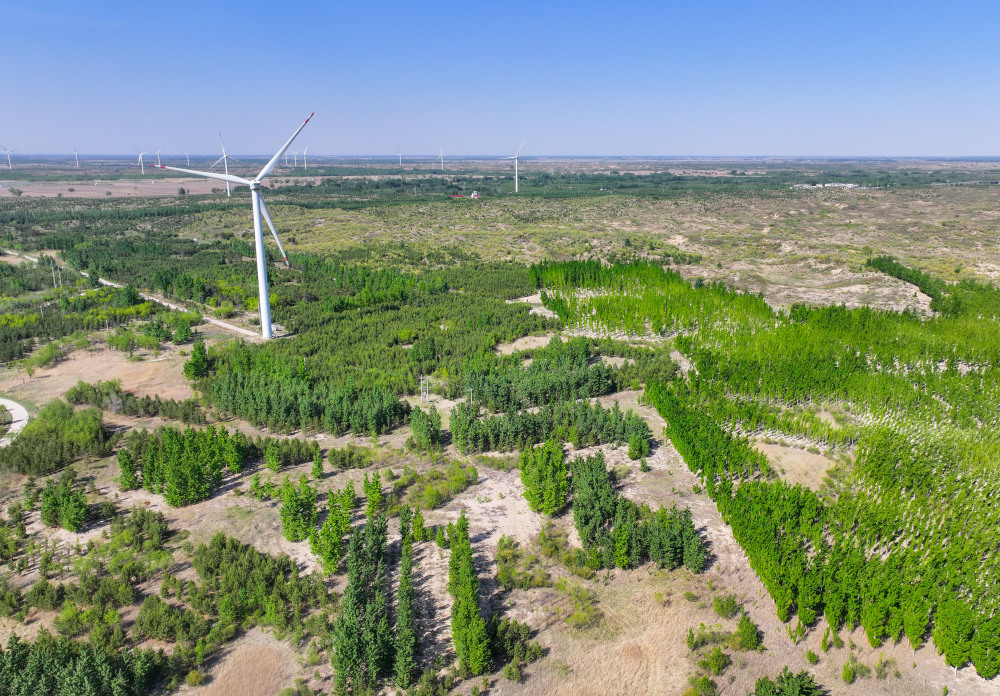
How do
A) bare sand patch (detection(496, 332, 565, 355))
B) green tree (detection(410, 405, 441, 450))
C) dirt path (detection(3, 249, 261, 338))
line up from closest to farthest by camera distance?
green tree (detection(410, 405, 441, 450)) → bare sand patch (detection(496, 332, 565, 355)) → dirt path (detection(3, 249, 261, 338))

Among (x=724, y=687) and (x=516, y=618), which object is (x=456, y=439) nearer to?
(x=516, y=618)

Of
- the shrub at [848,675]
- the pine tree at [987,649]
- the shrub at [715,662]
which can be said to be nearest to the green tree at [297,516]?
the shrub at [715,662]

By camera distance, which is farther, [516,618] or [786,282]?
[786,282]

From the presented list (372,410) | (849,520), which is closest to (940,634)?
(849,520)

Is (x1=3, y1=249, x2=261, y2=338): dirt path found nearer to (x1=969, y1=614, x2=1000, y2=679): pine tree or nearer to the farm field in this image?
the farm field

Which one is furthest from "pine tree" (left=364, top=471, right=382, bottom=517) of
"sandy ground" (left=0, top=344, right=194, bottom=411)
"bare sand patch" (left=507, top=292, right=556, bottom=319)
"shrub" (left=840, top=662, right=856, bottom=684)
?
"bare sand patch" (left=507, top=292, right=556, bottom=319)

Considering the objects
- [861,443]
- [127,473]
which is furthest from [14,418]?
[861,443]

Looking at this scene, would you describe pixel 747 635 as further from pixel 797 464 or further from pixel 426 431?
pixel 426 431
